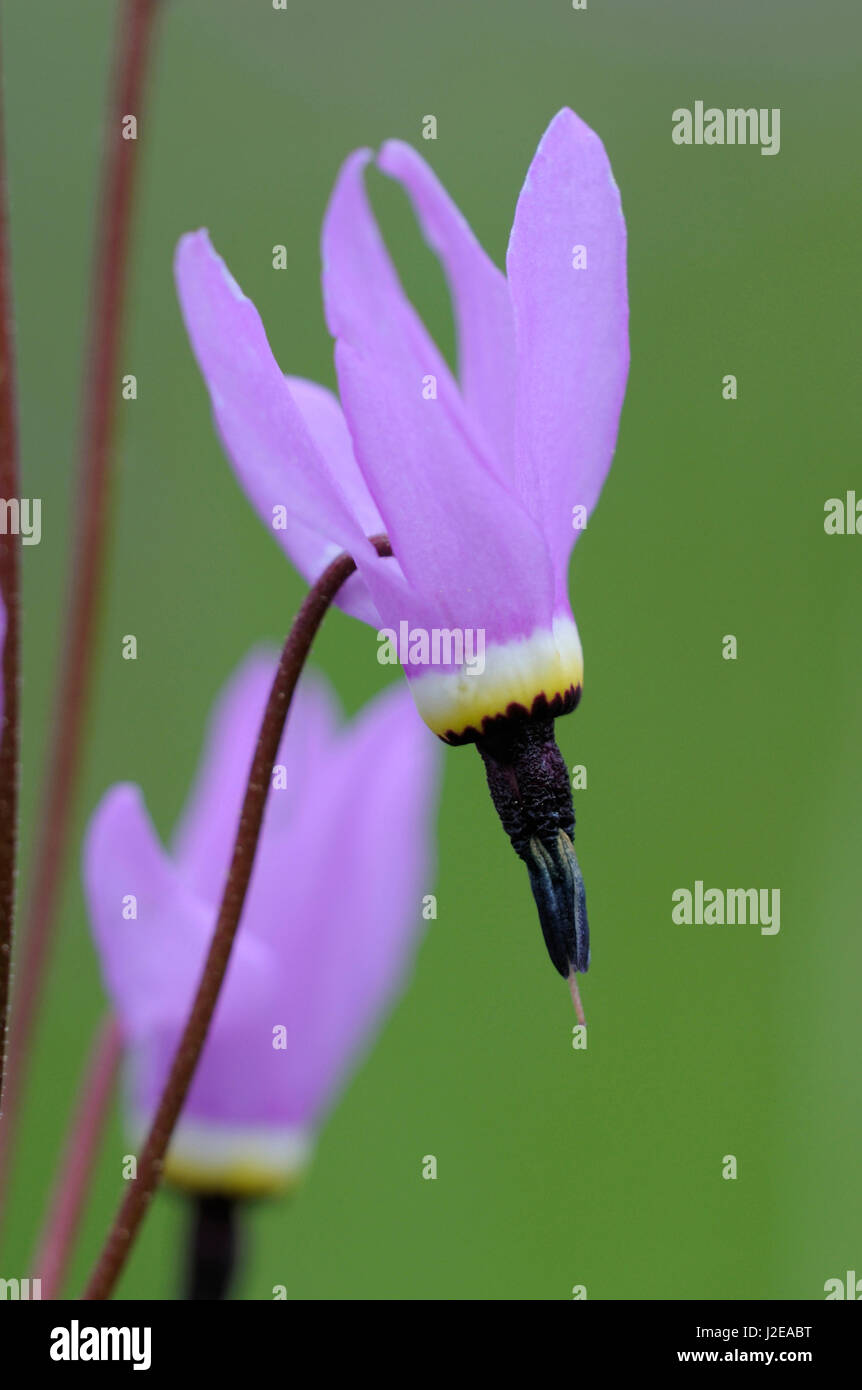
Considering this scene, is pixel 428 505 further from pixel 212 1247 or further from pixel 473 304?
pixel 212 1247

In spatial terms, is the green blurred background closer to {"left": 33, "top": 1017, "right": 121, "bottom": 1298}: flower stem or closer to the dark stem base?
the dark stem base

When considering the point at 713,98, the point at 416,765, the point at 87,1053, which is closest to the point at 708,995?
the point at 87,1053

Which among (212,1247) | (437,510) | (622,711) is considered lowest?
(212,1247)

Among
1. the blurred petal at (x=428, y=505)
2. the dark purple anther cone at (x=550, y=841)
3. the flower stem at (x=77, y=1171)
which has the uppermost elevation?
the blurred petal at (x=428, y=505)

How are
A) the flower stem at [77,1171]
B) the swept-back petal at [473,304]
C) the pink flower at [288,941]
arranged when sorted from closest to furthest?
1. the swept-back petal at [473,304]
2. the flower stem at [77,1171]
3. the pink flower at [288,941]

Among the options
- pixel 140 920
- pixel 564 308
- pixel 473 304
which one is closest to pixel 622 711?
pixel 140 920

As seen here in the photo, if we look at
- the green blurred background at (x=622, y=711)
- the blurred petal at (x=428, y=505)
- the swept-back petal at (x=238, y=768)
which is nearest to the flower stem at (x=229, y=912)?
the blurred petal at (x=428, y=505)

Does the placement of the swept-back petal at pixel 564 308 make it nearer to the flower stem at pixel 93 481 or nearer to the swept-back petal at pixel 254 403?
the swept-back petal at pixel 254 403
